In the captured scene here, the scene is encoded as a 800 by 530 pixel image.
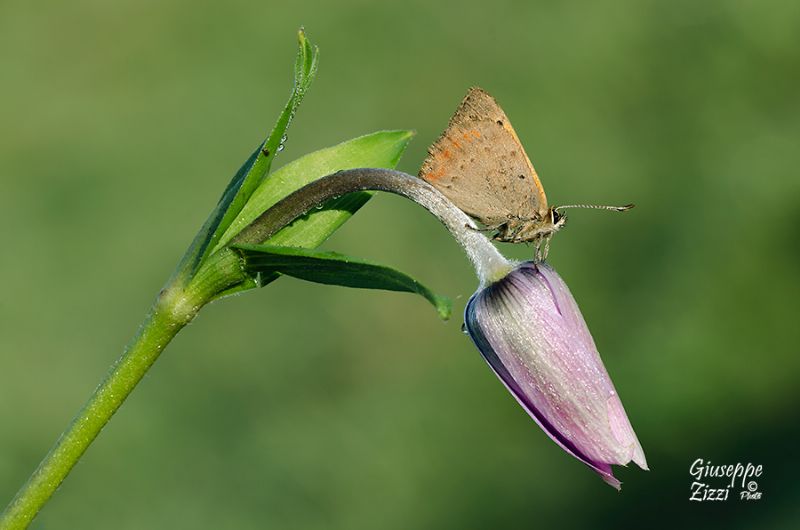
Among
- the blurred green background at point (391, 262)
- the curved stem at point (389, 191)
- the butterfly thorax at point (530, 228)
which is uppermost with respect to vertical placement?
the blurred green background at point (391, 262)

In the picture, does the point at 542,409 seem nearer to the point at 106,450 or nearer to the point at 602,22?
the point at 106,450

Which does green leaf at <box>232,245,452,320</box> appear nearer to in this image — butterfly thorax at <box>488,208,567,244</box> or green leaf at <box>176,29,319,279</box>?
green leaf at <box>176,29,319,279</box>

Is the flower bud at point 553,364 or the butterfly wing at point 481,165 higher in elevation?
the butterfly wing at point 481,165

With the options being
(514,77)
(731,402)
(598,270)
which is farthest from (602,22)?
(731,402)

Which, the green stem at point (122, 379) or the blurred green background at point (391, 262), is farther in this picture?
the blurred green background at point (391, 262)

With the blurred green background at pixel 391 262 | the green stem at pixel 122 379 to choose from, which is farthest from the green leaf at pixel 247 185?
the blurred green background at pixel 391 262

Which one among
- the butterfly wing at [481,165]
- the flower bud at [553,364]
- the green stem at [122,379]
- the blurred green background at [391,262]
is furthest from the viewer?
the blurred green background at [391,262]

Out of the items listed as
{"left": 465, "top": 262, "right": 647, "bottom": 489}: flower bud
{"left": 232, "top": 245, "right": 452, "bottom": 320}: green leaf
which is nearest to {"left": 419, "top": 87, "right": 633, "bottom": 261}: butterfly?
{"left": 465, "top": 262, "right": 647, "bottom": 489}: flower bud

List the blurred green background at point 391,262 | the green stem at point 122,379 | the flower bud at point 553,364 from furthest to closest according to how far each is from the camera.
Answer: the blurred green background at point 391,262 → the flower bud at point 553,364 → the green stem at point 122,379

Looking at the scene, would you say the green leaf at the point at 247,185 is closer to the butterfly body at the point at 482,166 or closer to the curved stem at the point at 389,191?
the curved stem at the point at 389,191
